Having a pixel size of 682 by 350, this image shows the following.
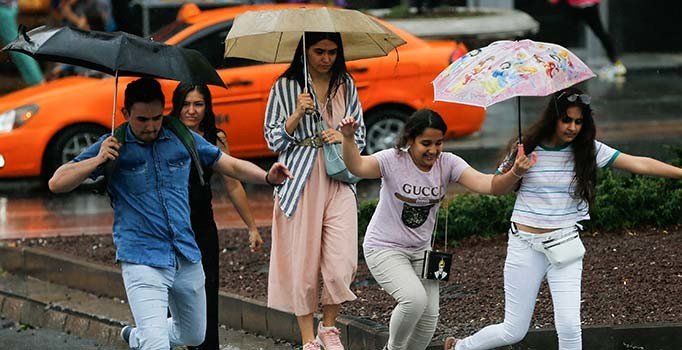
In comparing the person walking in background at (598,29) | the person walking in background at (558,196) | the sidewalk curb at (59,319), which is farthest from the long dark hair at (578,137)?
Result: the person walking in background at (598,29)

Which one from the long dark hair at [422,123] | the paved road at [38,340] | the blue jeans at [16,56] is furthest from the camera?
the blue jeans at [16,56]

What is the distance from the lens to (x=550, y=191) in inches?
271

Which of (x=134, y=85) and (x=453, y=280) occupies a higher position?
(x=134, y=85)

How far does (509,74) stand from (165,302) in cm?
185

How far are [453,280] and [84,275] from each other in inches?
105

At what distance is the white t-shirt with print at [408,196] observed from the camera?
7.15 metres

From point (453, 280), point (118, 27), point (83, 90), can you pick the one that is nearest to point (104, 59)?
point (453, 280)

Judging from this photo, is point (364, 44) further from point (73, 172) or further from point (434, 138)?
point (73, 172)

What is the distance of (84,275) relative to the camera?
403 inches

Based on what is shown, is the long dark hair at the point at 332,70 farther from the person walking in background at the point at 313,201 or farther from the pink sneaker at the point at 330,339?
the pink sneaker at the point at 330,339

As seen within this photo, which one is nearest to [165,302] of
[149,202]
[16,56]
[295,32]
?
[149,202]

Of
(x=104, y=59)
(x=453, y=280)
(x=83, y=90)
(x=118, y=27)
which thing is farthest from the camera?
(x=118, y=27)

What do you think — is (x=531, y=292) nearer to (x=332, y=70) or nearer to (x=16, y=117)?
(x=332, y=70)

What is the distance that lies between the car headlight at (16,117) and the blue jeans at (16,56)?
3.92m
